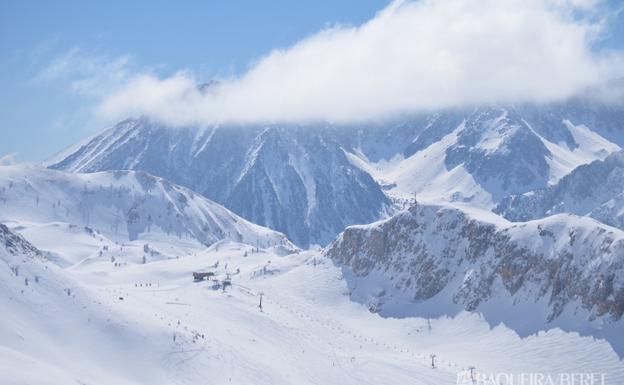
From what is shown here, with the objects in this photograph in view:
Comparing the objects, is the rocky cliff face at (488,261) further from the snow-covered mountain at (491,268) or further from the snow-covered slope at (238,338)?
the snow-covered slope at (238,338)

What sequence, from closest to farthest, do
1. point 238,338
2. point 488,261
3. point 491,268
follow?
point 238,338
point 491,268
point 488,261

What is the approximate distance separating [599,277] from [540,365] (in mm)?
15966

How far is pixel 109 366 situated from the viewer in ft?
283

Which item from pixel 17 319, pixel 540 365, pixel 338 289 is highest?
pixel 338 289

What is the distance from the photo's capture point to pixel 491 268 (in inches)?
5453

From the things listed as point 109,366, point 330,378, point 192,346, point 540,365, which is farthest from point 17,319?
point 540,365

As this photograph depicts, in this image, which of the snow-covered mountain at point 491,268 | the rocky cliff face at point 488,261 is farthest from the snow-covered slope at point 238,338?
the rocky cliff face at point 488,261

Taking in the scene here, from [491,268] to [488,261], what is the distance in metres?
1.67

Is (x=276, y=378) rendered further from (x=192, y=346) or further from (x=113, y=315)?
(x=113, y=315)

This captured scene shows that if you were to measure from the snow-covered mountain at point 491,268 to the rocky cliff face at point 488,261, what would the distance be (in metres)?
0.17

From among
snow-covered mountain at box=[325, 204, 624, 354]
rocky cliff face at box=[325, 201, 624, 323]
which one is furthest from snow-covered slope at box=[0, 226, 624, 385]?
rocky cliff face at box=[325, 201, 624, 323]

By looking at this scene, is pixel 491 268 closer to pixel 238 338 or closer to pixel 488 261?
pixel 488 261

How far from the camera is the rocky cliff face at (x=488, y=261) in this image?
4749 inches

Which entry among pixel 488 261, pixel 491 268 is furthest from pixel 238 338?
pixel 488 261
